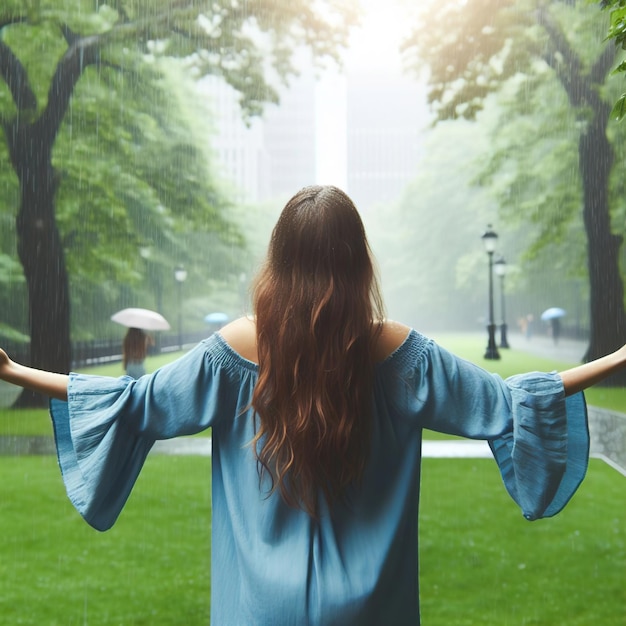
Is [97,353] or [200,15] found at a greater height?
[200,15]

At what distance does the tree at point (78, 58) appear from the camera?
15.4ft

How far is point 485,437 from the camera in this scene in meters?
1.32

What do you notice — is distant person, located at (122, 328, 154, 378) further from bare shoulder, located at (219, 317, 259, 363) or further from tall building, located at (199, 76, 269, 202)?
bare shoulder, located at (219, 317, 259, 363)

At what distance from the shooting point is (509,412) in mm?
1313

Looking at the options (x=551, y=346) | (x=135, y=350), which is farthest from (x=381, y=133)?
(x=135, y=350)

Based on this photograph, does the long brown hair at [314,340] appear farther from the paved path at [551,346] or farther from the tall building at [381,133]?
the tall building at [381,133]

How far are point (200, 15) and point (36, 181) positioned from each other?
1411 millimetres

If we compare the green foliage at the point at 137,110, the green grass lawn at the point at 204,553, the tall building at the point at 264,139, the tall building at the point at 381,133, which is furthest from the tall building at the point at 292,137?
the green grass lawn at the point at 204,553

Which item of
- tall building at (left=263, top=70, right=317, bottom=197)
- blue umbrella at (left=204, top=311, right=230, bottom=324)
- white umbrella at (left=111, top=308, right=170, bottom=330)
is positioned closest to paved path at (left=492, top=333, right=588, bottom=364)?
tall building at (left=263, top=70, right=317, bottom=197)

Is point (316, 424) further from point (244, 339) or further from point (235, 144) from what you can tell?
point (235, 144)

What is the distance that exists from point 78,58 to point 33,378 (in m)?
3.95

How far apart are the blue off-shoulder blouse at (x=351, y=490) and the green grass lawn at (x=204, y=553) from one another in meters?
2.99

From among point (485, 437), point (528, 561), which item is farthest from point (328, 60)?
point (485, 437)

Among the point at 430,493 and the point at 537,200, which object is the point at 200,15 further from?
the point at 430,493
